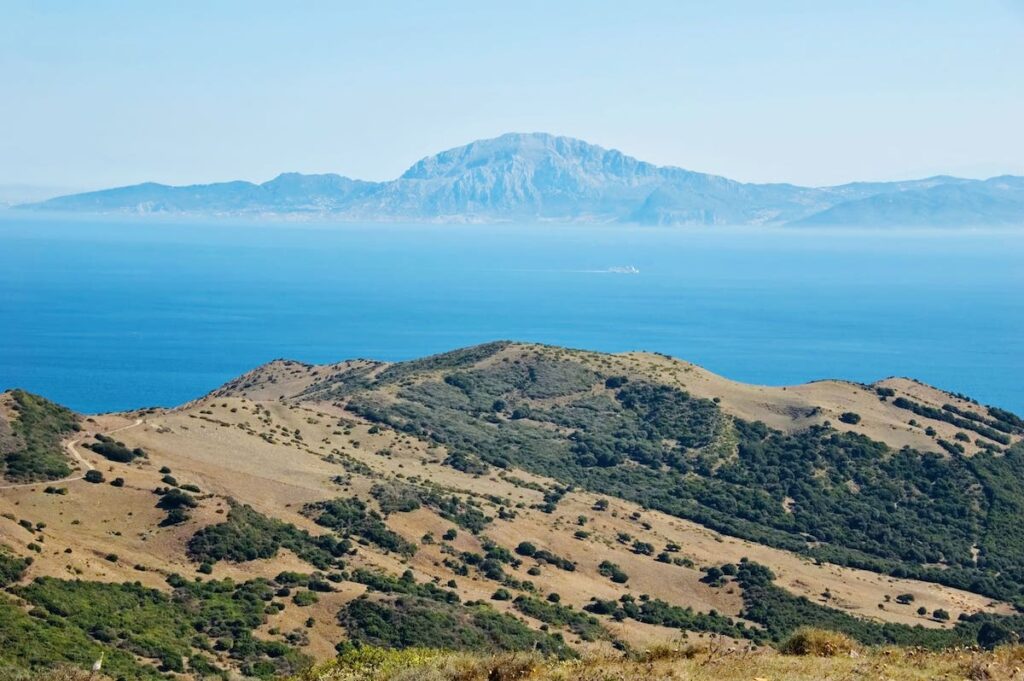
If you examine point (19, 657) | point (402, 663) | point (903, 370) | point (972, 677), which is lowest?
point (903, 370)

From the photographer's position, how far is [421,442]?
80.8 m

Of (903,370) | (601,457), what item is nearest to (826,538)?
(601,457)

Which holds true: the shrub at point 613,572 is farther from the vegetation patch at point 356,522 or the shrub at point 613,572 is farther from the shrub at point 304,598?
the shrub at point 304,598

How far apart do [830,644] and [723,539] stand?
5037 cm

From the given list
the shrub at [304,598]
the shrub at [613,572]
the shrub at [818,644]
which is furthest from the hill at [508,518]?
the shrub at [818,644]

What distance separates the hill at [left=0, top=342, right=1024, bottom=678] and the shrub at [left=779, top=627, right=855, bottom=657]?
157cm

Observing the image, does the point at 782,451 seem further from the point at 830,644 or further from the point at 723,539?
the point at 830,644

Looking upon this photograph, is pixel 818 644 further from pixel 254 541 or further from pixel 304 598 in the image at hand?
pixel 254 541

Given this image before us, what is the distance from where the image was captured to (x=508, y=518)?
6325cm

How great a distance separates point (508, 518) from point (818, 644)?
142 feet

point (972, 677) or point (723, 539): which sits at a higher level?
point (972, 677)

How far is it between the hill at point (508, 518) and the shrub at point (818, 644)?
1573 mm

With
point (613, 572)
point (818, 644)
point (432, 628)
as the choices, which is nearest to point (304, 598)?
point (432, 628)

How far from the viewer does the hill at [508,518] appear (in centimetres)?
3944
